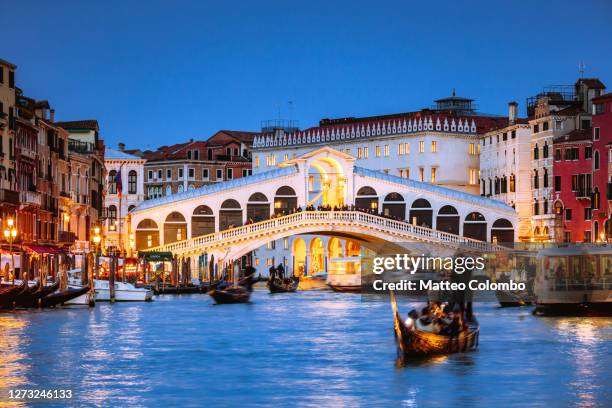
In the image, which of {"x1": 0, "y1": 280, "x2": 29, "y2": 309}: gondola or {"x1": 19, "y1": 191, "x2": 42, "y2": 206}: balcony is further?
{"x1": 19, "y1": 191, "x2": 42, "y2": 206}: balcony

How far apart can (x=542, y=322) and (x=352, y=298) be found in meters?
14.8

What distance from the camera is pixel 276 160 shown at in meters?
79.2

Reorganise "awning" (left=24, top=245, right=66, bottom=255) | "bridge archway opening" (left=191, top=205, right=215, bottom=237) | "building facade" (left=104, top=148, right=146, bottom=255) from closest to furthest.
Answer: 1. "awning" (left=24, top=245, right=66, bottom=255)
2. "bridge archway opening" (left=191, top=205, right=215, bottom=237)
3. "building facade" (left=104, top=148, right=146, bottom=255)

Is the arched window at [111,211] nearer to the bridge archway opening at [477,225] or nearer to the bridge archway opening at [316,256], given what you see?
the bridge archway opening at [316,256]

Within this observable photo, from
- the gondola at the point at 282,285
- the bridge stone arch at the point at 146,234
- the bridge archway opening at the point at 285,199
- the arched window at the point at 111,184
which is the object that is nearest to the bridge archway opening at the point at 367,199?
the bridge archway opening at the point at 285,199

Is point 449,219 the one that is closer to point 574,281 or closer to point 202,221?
point 202,221

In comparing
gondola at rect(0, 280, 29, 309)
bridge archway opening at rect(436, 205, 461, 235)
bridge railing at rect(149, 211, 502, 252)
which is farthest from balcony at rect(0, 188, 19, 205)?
bridge archway opening at rect(436, 205, 461, 235)

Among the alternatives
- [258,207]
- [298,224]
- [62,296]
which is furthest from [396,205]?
[62,296]

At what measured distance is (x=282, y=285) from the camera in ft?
185

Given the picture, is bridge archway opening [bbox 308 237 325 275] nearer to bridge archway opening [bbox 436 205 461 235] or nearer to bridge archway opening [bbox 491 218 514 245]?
bridge archway opening [bbox 436 205 461 235]

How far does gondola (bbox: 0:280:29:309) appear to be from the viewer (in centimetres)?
3841

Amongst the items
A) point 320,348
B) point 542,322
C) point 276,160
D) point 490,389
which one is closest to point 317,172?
point 276,160

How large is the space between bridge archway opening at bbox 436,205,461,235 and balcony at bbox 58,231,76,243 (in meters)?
14.6

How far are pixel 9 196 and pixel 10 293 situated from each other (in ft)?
19.7
